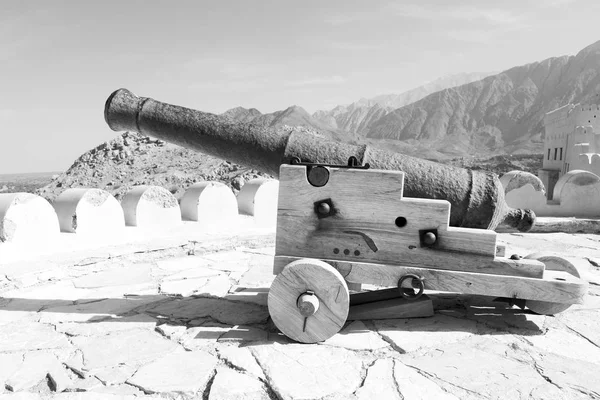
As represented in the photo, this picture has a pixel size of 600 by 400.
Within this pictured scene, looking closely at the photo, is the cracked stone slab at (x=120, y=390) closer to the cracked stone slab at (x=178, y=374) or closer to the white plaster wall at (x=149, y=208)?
the cracked stone slab at (x=178, y=374)

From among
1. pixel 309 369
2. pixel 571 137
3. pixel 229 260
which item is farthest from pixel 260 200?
pixel 571 137

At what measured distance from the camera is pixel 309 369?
2289 millimetres

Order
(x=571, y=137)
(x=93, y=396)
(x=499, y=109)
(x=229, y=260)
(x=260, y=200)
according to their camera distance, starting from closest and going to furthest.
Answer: (x=93, y=396)
(x=229, y=260)
(x=260, y=200)
(x=571, y=137)
(x=499, y=109)

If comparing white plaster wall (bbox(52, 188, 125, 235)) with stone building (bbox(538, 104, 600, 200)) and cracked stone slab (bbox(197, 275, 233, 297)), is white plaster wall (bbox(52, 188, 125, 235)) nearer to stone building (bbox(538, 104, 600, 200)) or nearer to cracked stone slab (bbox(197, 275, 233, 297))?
cracked stone slab (bbox(197, 275, 233, 297))

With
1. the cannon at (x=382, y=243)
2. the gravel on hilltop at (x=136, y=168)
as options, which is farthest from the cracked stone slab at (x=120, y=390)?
the gravel on hilltop at (x=136, y=168)

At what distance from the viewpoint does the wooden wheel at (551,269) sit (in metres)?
3.03

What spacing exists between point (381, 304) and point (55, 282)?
2837 mm

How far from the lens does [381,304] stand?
2.98 metres

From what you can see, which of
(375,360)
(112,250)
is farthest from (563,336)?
(112,250)

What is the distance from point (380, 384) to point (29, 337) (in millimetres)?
2102

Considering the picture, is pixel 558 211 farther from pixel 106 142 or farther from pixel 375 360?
pixel 106 142

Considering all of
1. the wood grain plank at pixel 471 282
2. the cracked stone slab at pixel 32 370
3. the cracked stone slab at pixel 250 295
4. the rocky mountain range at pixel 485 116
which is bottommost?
the cracked stone slab at pixel 32 370

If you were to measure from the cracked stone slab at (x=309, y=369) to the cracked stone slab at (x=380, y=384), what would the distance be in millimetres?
46

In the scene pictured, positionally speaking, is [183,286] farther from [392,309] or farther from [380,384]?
[380,384]
